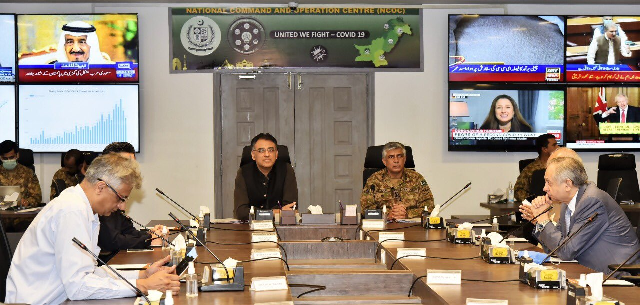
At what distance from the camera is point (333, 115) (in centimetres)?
869

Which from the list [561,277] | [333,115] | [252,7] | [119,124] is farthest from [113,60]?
[561,277]

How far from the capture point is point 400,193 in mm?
6328

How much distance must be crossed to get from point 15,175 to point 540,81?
546cm

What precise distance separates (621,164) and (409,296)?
17.0 feet

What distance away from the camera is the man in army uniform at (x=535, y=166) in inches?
313

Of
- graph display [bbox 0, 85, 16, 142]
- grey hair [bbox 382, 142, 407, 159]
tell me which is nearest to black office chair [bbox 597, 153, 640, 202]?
grey hair [bbox 382, 142, 407, 159]

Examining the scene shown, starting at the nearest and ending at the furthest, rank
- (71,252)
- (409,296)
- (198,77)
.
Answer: (71,252) → (409,296) → (198,77)

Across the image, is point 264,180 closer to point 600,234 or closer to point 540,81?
point 600,234

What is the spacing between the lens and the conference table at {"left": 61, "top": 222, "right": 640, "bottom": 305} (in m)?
3.00

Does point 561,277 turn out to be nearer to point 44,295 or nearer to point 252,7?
point 44,295

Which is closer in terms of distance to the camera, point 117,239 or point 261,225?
point 117,239

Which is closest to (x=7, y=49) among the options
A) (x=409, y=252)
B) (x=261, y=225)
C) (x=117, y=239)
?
(x=261, y=225)

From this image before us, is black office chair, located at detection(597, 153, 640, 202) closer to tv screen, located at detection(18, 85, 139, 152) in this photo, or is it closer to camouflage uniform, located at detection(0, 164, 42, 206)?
tv screen, located at detection(18, 85, 139, 152)

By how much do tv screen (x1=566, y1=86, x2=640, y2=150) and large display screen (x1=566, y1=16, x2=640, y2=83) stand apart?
0.14 meters
